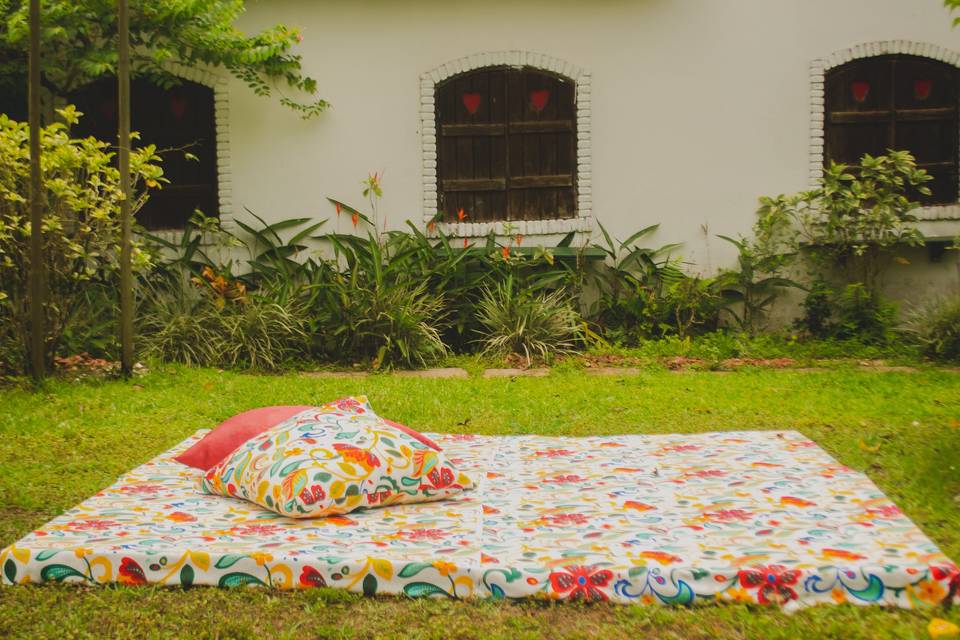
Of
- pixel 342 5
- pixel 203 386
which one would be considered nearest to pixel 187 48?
pixel 342 5

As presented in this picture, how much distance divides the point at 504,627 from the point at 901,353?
19.9 feet

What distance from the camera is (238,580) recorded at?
9.16ft

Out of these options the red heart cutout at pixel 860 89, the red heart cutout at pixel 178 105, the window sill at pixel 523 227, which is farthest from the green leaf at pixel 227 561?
the red heart cutout at pixel 860 89

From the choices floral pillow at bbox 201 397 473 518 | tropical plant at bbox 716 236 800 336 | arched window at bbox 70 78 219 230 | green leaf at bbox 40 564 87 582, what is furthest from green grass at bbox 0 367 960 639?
arched window at bbox 70 78 219 230

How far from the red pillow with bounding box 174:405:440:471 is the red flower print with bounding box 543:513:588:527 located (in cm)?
75

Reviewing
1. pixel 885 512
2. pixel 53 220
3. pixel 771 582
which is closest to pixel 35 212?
pixel 53 220

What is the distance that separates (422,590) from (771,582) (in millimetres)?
1026

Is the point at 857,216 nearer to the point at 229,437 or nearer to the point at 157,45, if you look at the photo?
the point at 229,437

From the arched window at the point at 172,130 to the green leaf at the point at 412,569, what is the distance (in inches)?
257

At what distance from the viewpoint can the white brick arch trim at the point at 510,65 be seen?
8.40 metres

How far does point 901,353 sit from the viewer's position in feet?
24.7

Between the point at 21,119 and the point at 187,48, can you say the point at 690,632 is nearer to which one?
the point at 187,48

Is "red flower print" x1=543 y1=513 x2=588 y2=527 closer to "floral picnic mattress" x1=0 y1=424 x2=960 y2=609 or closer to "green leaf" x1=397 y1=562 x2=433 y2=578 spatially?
"floral picnic mattress" x1=0 y1=424 x2=960 y2=609

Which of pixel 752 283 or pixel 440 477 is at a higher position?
pixel 752 283
